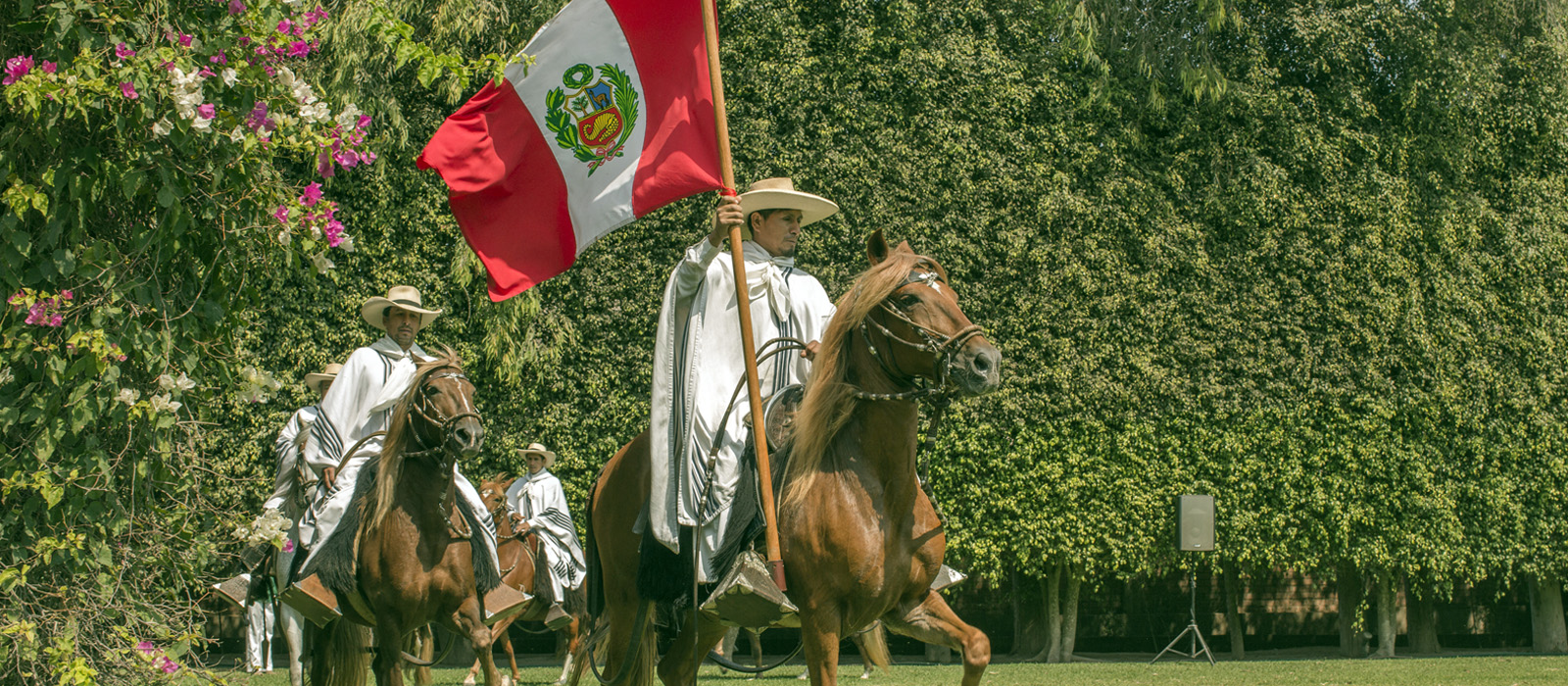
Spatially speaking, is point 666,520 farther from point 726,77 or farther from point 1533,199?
point 1533,199

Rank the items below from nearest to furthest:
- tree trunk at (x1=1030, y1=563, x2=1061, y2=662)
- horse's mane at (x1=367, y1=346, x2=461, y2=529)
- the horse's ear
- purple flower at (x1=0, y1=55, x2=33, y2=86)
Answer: purple flower at (x1=0, y1=55, x2=33, y2=86) → the horse's ear → horse's mane at (x1=367, y1=346, x2=461, y2=529) → tree trunk at (x1=1030, y1=563, x2=1061, y2=662)

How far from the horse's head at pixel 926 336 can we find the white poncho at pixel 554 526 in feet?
24.8

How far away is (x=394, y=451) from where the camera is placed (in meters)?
6.85

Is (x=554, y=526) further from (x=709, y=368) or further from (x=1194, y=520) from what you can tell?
(x=709, y=368)

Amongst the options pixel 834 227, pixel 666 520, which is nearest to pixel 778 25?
pixel 834 227

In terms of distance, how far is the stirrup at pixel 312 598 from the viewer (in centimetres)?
671

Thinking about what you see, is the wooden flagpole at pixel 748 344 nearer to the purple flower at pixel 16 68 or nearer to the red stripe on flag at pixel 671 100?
the red stripe on flag at pixel 671 100

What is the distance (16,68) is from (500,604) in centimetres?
428

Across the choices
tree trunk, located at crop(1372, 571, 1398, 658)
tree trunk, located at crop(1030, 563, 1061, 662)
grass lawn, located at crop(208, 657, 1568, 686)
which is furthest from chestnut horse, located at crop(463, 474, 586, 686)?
tree trunk, located at crop(1372, 571, 1398, 658)

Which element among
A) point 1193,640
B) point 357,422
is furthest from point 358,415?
point 1193,640

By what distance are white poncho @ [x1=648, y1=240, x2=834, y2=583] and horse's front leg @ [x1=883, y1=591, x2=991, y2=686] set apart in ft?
2.71

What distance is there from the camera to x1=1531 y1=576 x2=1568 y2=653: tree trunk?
15367mm

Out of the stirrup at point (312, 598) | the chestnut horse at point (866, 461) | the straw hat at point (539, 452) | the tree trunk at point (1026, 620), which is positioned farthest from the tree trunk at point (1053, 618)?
the chestnut horse at point (866, 461)

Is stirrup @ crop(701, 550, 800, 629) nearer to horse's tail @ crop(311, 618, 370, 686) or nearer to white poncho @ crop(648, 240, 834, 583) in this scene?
white poncho @ crop(648, 240, 834, 583)
